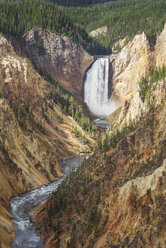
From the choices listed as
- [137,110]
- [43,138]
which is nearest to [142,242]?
[137,110]

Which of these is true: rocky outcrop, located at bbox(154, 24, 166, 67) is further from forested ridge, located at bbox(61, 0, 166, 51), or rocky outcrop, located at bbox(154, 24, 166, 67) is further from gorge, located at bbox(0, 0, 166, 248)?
forested ridge, located at bbox(61, 0, 166, 51)

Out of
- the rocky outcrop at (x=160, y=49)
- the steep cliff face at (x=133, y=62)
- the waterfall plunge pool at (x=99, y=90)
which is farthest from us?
the waterfall plunge pool at (x=99, y=90)

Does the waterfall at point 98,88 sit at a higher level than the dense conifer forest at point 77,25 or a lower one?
lower

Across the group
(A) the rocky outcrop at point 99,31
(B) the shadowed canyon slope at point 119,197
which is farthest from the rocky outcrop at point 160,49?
(B) the shadowed canyon slope at point 119,197

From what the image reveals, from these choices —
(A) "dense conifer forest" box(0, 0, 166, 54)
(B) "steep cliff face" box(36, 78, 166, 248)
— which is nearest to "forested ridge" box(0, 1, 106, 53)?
(A) "dense conifer forest" box(0, 0, 166, 54)

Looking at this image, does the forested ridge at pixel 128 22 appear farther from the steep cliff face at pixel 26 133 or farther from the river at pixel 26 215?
the river at pixel 26 215

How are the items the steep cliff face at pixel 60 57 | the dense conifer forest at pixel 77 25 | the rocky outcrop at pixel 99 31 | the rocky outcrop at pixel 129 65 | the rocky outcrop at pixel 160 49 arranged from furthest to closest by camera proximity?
the rocky outcrop at pixel 99 31 < the dense conifer forest at pixel 77 25 < the steep cliff face at pixel 60 57 < the rocky outcrop at pixel 129 65 < the rocky outcrop at pixel 160 49
